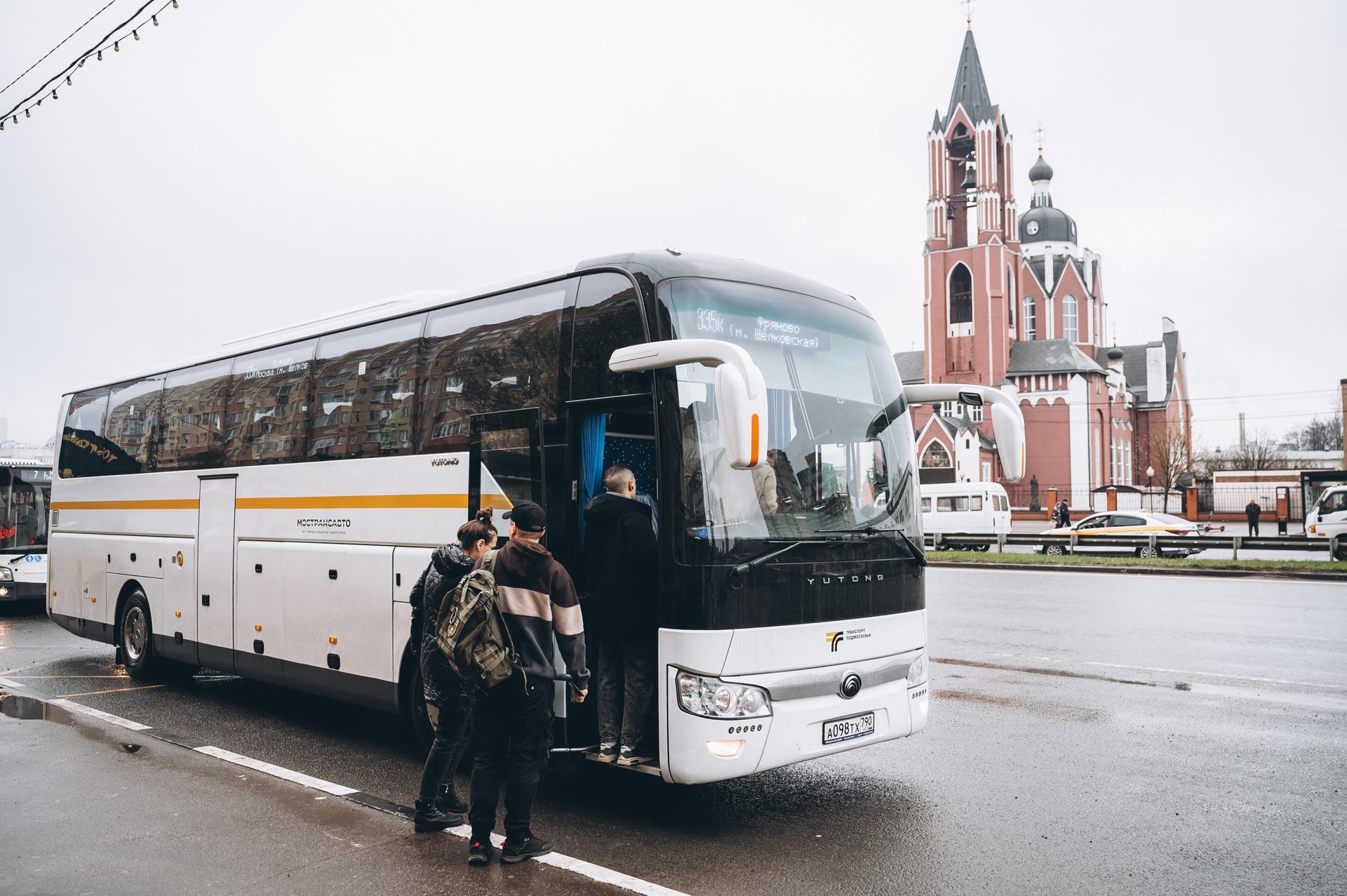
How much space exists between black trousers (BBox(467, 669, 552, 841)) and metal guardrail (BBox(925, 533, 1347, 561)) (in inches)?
1050

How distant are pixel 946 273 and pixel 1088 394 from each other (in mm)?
14045

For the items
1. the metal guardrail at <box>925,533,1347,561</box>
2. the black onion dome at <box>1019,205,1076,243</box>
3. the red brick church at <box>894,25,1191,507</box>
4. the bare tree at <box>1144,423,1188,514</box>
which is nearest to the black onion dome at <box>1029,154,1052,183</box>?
the black onion dome at <box>1019,205,1076,243</box>

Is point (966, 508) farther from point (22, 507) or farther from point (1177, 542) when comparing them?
point (22, 507)

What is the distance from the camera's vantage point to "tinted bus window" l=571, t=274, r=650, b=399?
5871 mm

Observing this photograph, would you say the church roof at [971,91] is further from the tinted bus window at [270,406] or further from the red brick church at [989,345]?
the tinted bus window at [270,406]

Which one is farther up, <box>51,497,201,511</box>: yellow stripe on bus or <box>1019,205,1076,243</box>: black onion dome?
<box>1019,205,1076,243</box>: black onion dome

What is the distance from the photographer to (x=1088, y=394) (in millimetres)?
76500

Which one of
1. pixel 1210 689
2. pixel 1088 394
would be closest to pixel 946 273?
pixel 1088 394

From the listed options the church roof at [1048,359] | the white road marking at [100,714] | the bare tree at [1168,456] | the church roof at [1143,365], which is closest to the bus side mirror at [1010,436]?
the white road marking at [100,714]

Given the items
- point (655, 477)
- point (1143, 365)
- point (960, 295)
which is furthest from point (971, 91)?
point (655, 477)

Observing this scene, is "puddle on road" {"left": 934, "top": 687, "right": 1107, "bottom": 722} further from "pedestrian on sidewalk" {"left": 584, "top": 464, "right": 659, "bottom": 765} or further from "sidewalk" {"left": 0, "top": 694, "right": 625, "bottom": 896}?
"sidewalk" {"left": 0, "top": 694, "right": 625, "bottom": 896}

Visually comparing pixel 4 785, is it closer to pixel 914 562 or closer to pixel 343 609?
pixel 343 609

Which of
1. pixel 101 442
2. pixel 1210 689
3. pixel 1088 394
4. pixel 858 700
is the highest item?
pixel 1088 394

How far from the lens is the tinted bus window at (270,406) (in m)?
8.69
